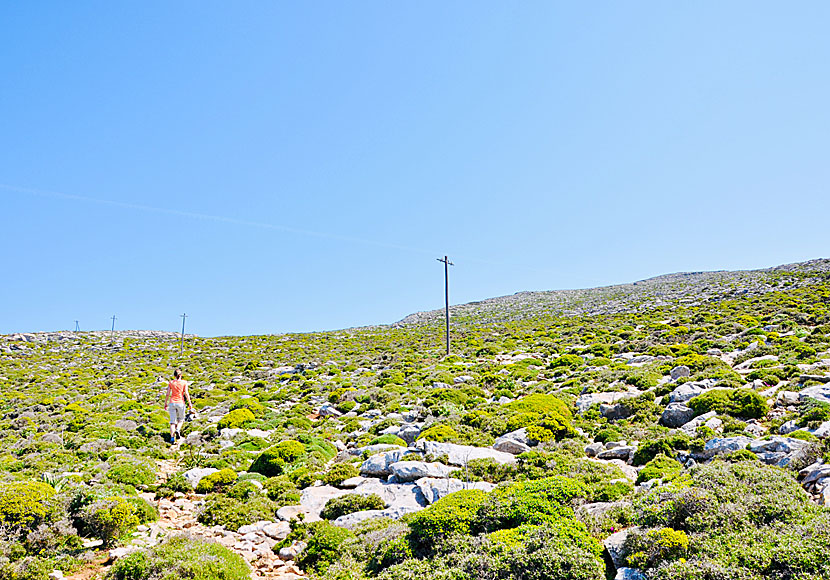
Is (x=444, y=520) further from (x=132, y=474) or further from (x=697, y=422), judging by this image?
(x=697, y=422)

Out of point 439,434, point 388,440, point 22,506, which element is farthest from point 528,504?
point 22,506

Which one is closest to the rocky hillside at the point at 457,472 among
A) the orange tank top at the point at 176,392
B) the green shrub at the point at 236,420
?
the green shrub at the point at 236,420

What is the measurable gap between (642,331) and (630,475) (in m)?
26.5

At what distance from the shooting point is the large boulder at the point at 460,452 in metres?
12.2

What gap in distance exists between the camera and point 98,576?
725 centimetres

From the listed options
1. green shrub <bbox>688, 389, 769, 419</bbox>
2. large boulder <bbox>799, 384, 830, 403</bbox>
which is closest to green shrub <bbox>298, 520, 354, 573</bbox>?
green shrub <bbox>688, 389, 769, 419</bbox>

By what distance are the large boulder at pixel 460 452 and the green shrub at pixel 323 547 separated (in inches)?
164

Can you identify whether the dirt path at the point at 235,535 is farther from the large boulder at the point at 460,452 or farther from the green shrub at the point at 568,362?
the green shrub at the point at 568,362

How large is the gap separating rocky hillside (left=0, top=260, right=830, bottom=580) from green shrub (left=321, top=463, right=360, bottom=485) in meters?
0.04

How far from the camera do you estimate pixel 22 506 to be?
8.23 metres

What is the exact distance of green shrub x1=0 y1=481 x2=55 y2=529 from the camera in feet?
26.4

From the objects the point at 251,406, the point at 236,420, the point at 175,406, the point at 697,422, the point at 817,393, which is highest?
the point at 817,393

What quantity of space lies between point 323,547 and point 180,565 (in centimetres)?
233

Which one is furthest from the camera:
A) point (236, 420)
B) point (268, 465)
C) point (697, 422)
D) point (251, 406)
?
point (251, 406)
